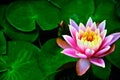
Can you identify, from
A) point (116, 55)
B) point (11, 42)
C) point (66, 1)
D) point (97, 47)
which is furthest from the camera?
point (66, 1)

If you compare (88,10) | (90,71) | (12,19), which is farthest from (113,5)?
(12,19)

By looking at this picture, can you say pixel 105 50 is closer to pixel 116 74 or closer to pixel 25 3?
pixel 116 74

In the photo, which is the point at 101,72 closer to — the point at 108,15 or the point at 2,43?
the point at 108,15

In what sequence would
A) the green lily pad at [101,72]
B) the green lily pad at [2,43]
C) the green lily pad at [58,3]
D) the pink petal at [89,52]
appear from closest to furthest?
1. the pink petal at [89,52]
2. the green lily pad at [101,72]
3. the green lily pad at [2,43]
4. the green lily pad at [58,3]

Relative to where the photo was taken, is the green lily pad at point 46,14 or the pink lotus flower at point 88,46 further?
the green lily pad at point 46,14

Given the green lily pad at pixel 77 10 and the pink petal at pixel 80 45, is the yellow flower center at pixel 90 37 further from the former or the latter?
the green lily pad at pixel 77 10

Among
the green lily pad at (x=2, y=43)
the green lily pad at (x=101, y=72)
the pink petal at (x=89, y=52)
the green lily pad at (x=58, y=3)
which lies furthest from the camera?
the green lily pad at (x=58, y=3)

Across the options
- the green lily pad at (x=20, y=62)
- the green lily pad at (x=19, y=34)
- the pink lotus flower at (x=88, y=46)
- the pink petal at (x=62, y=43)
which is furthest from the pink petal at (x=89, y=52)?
the green lily pad at (x=19, y=34)

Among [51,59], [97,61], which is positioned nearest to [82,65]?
[97,61]

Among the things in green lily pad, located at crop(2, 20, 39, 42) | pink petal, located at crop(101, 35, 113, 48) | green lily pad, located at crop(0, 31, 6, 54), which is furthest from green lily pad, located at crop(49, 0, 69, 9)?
pink petal, located at crop(101, 35, 113, 48)
